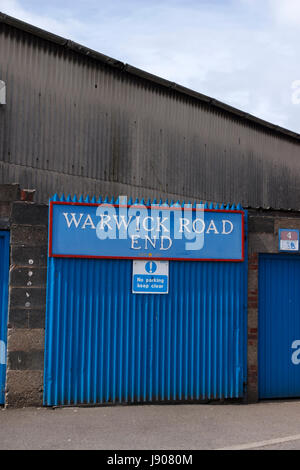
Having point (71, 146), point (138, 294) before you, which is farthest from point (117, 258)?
point (71, 146)

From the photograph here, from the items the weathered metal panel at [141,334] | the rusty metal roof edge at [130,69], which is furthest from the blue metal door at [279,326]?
the rusty metal roof edge at [130,69]

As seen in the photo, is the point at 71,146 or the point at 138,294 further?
the point at 71,146

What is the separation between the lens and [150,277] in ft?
25.1

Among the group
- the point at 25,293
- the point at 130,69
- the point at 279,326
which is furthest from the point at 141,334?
the point at 130,69

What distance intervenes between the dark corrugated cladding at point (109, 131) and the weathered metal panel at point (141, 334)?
6502 millimetres

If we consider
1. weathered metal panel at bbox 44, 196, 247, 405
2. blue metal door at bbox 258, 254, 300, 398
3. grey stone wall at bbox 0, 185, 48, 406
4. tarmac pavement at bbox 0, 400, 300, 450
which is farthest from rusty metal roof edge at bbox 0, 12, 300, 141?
tarmac pavement at bbox 0, 400, 300, 450

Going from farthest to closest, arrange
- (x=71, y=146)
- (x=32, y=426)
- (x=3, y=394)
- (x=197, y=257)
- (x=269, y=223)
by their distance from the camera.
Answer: (x=71, y=146)
(x=269, y=223)
(x=197, y=257)
(x=3, y=394)
(x=32, y=426)

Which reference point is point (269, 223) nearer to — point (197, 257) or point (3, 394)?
point (197, 257)

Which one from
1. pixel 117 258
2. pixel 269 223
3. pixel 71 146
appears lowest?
pixel 117 258

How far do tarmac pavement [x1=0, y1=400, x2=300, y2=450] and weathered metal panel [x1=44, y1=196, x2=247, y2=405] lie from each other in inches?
11.5

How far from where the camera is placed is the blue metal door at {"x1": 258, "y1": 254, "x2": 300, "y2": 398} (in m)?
8.22

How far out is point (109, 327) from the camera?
24.4 ft

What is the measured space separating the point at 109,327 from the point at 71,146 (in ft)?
25.7

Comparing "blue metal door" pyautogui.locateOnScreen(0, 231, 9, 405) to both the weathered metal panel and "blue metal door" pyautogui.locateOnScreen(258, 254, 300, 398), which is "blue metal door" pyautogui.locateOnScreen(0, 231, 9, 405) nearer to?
the weathered metal panel
